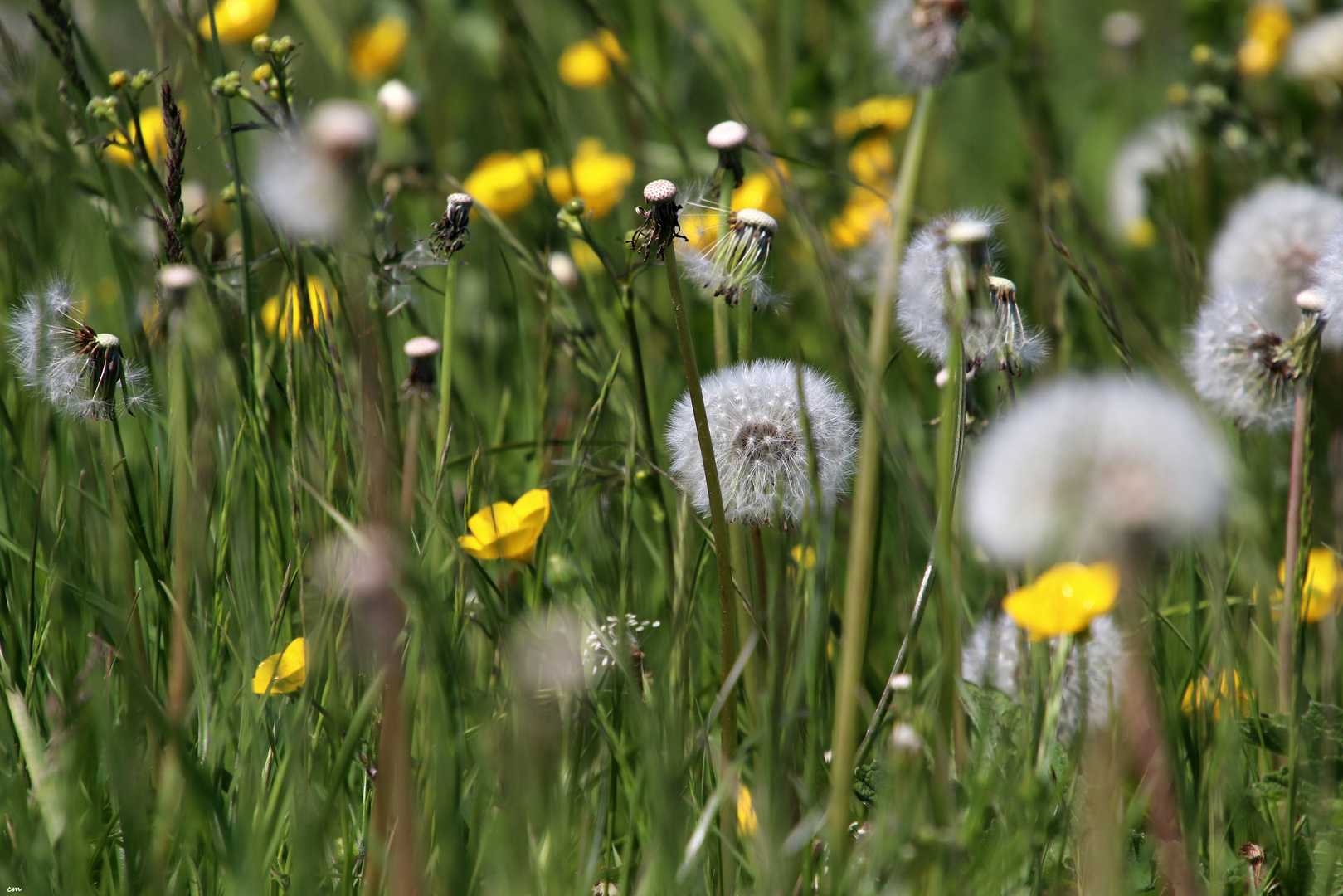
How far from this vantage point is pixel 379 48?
10.7ft

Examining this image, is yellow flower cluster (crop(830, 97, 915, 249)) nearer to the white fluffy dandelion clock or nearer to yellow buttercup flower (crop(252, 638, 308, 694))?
the white fluffy dandelion clock

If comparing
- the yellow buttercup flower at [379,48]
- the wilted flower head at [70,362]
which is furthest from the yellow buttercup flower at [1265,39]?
the wilted flower head at [70,362]

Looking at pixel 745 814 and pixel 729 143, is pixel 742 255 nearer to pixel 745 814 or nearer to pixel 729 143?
pixel 729 143

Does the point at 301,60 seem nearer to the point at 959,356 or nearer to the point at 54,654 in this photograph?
the point at 54,654

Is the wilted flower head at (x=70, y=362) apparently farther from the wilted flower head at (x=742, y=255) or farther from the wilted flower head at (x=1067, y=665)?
the wilted flower head at (x=1067, y=665)

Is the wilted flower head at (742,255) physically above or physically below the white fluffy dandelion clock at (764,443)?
above

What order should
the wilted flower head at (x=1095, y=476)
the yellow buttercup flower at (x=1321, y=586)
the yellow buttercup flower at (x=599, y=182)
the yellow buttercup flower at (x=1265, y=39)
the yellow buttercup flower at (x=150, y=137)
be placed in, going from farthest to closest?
the yellow buttercup flower at (x=1265, y=39) → the yellow buttercup flower at (x=599, y=182) → the yellow buttercup flower at (x=150, y=137) → the yellow buttercup flower at (x=1321, y=586) → the wilted flower head at (x=1095, y=476)

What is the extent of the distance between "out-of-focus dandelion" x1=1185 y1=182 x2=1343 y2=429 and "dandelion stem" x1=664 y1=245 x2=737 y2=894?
65 cm

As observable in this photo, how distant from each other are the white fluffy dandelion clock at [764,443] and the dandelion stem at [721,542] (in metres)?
0.12

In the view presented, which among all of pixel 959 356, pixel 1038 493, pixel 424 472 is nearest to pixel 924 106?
pixel 959 356

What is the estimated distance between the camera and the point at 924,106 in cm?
79

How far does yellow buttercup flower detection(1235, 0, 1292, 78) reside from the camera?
279 centimetres

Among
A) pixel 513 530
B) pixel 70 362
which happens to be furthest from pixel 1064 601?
pixel 70 362

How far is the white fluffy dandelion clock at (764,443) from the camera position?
1.08 metres
